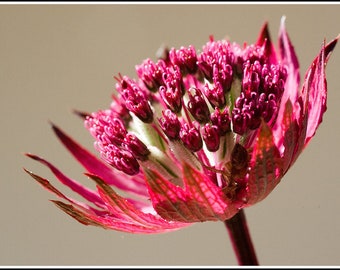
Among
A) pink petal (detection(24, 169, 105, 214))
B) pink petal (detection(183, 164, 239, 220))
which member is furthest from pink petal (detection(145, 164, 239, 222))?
pink petal (detection(24, 169, 105, 214))

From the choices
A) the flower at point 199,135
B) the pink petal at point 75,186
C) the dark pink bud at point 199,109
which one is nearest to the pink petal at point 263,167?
the flower at point 199,135

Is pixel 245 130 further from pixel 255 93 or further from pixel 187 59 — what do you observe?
pixel 187 59

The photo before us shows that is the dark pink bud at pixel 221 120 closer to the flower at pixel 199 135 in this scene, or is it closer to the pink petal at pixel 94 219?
the flower at pixel 199 135

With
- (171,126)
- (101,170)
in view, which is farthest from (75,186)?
(171,126)

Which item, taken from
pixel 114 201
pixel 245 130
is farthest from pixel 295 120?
pixel 114 201

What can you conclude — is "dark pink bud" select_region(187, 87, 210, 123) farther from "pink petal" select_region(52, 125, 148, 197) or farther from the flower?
"pink petal" select_region(52, 125, 148, 197)

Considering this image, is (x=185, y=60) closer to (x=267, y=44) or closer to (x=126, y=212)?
(x=267, y=44)

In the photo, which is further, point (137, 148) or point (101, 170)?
point (101, 170)
